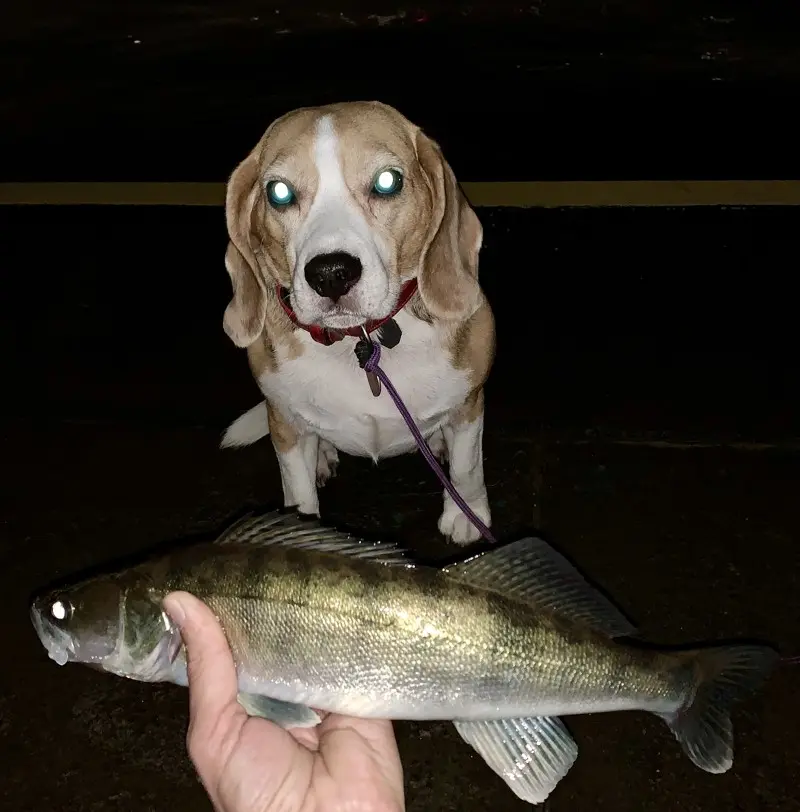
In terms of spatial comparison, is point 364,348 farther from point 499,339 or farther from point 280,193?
point 499,339

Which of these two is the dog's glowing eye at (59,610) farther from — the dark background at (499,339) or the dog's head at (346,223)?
A: the dark background at (499,339)

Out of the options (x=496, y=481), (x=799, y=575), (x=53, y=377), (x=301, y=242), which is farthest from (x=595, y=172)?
(x=53, y=377)

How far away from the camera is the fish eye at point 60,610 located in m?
1.40

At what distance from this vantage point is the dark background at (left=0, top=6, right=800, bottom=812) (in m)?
2.24

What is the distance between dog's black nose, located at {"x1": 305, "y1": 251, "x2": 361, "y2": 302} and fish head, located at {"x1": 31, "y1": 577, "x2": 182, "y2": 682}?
0.72 meters

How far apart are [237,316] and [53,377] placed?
65.7 inches

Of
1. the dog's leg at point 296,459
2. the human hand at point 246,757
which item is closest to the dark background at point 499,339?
the dog's leg at point 296,459

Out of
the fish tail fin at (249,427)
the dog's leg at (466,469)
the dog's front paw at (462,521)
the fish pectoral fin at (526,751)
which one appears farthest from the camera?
the fish tail fin at (249,427)

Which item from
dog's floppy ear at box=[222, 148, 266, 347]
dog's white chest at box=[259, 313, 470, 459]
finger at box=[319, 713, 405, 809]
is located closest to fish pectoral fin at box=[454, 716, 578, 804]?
finger at box=[319, 713, 405, 809]

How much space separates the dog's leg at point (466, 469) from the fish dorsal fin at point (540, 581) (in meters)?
0.86

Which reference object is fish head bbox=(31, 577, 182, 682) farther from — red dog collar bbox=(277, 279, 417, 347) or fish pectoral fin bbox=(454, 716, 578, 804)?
red dog collar bbox=(277, 279, 417, 347)

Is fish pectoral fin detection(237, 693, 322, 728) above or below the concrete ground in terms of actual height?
above

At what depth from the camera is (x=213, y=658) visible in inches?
53.7

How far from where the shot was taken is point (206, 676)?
54.1 inches
